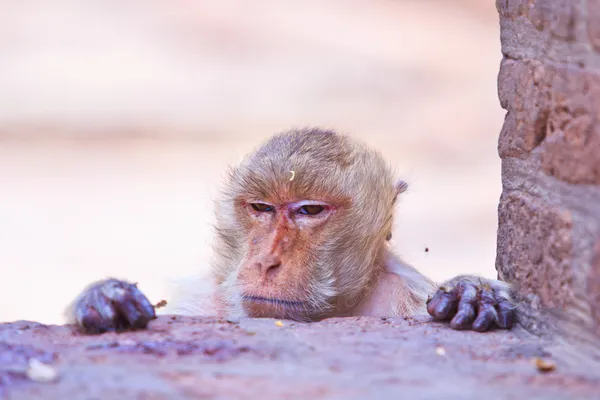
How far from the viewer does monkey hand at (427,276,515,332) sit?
3.83m

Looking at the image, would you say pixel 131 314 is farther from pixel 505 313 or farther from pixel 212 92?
pixel 212 92

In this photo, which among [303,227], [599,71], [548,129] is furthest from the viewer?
[303,227]

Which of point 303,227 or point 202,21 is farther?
point 202,21

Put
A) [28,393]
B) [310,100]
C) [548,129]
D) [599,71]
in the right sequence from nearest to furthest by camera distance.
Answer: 1. [28,393]
2. [599,71]
3. [548,129]
4. [310,100]

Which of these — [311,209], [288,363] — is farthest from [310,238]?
[288,363]

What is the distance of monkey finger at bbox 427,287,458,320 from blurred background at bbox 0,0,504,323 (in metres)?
7.19

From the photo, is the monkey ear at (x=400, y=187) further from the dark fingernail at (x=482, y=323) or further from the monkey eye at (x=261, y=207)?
the dark fingernail at (x=482, y=323)

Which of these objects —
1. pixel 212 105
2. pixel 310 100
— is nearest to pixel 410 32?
pixel 310 100

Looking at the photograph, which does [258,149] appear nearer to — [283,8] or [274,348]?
[274,348]

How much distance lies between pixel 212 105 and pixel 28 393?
33.0 feet

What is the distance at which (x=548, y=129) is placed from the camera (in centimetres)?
351

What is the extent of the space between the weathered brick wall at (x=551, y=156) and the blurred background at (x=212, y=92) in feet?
24.1

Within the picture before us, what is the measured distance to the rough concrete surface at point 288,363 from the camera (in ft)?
8.85

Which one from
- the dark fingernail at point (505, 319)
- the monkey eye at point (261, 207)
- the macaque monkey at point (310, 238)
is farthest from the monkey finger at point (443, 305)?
the monkey eye at point (261, 207)
